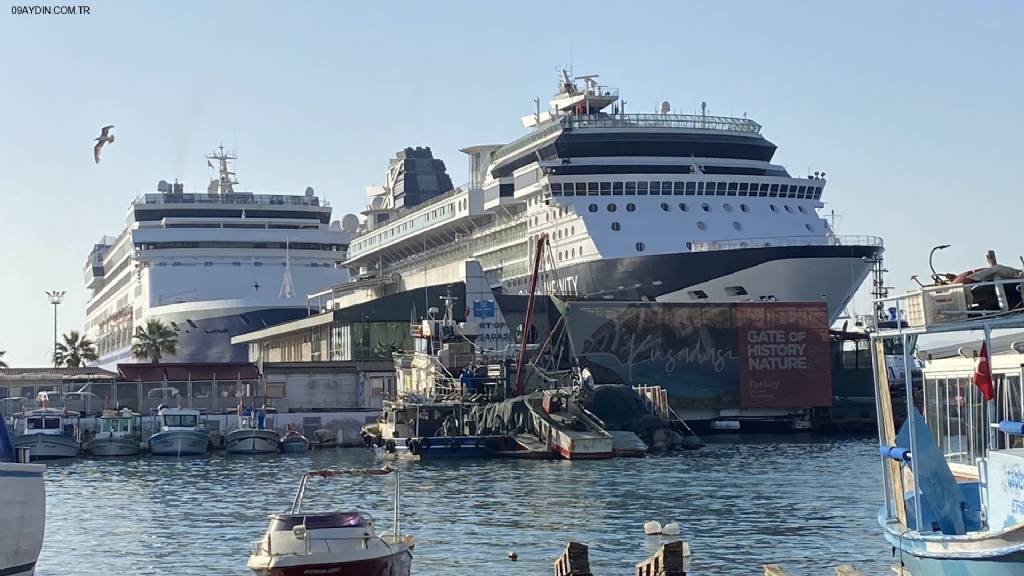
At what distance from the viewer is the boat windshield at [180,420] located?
62.7m

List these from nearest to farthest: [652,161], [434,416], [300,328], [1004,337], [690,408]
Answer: [1004,337] < [434,416] < [690,408] < [652,161] < [300,328]

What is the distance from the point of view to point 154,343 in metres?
101

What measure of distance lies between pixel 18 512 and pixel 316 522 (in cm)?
399

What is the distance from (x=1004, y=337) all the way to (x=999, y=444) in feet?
6.23

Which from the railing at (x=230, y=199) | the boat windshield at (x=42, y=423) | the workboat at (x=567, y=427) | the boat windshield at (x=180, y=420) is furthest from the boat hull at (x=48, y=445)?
the railing at (x=230, y=199)

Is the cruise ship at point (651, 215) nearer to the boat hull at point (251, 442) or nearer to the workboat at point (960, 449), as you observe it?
the boat hull at point (251, 442)

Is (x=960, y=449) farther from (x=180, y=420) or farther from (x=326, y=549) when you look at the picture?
(x=180, y=420)

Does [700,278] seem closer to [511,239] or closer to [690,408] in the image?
[690,408]

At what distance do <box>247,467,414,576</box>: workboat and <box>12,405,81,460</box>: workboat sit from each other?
38.8m

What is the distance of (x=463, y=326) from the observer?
65.9m

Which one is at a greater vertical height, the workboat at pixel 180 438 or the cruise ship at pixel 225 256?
the cruise ship at pixel 225 256

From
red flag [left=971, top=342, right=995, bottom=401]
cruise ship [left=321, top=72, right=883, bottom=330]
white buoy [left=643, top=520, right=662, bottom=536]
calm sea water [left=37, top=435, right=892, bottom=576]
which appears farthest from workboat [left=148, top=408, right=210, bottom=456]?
red flag [left=971, top=342, right=995, bottom=401]

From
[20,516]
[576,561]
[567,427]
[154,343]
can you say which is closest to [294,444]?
[567,427]

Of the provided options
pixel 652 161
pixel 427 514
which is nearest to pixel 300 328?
pixel 652 161
